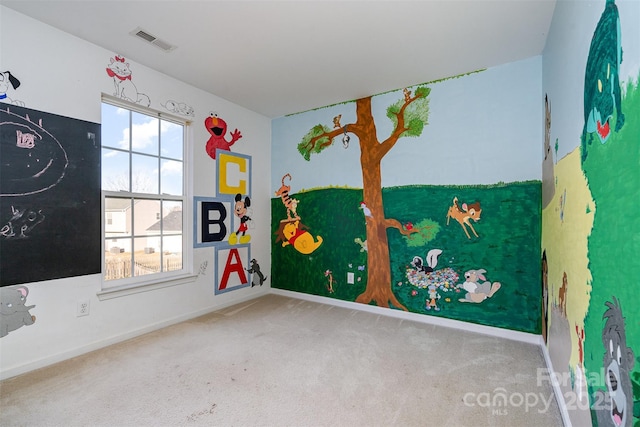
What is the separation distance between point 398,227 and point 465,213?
712 mm

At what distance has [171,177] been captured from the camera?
3.18 m

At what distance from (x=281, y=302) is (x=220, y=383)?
192cm

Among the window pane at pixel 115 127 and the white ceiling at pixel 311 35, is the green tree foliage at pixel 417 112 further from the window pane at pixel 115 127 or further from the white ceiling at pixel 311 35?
the window pane at pixel 115 127

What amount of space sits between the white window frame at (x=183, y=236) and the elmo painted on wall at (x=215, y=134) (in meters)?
0.24

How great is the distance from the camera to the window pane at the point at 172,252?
3.12m

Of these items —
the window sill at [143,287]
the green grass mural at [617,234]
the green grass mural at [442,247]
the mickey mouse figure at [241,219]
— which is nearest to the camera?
the green grass mural at [617,234]

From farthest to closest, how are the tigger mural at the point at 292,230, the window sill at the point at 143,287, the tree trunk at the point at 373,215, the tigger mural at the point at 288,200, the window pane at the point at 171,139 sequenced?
1. the tigger mural at the point at 288,200
2. the tigger mural at the point at 292,230
3. the tree trunk at the point at 373,215
4. the window pane at the point at 171,139
5. the window sill at the point at 143,287

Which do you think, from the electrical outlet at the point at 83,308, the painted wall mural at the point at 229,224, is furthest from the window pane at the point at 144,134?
the electrical outlet at the point at 83,308

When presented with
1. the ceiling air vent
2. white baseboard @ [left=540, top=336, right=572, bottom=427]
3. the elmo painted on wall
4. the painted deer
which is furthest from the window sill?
white baseboard @ [left=540, top=336, right=572, bottom=427]

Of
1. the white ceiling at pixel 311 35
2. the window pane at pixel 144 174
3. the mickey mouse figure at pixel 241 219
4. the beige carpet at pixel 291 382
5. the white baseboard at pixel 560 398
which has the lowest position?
the beige carpet at pixel 291 382

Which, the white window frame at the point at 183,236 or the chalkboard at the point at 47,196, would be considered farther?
the white window frame at the point at 183,236

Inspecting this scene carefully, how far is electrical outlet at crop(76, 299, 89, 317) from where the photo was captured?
7.95 ft

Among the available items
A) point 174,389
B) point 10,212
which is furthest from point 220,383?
point 10,212

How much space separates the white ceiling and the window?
A: 0.60 metres
